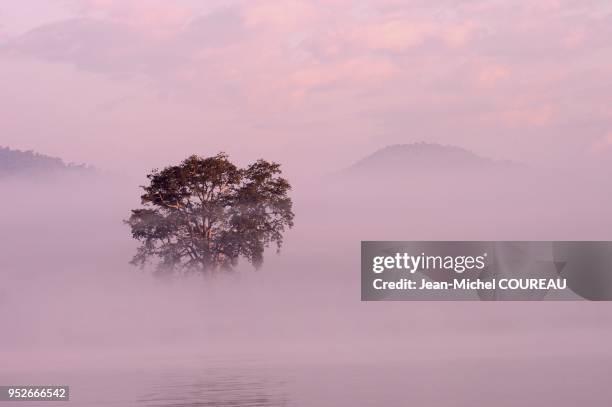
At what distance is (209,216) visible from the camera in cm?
9438

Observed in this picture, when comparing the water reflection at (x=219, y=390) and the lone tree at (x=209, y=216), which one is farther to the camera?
the lone tree at (x=209, y=216)

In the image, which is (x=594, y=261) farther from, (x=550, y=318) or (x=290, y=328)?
(x=290, y=328)

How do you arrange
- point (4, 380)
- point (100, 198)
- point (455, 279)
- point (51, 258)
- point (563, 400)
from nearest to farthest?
1. point (563, 400)
2. point (4, 380)
3. point (455, 279)
4. point (51, 258)
5. point (100, 198)

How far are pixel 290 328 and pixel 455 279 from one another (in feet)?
55.2

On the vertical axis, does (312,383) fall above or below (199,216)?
below

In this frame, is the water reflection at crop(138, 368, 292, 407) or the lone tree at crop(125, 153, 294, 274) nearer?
the water reflection at crop(138, 368, 292, 407)

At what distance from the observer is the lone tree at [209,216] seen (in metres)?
94.1

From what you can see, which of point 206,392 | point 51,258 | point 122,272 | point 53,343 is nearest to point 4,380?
point 206,392

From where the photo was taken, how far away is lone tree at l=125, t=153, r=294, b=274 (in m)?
94.1

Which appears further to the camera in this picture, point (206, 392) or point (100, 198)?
point (100, 198)

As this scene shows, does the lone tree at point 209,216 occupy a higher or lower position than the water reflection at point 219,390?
higher

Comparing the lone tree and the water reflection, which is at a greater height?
the lone tree

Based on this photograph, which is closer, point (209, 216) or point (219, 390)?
point (219, 390)

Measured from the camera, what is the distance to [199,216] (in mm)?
95000
